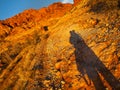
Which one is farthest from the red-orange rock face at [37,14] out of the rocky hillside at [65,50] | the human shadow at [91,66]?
the human shadow at [91,66]

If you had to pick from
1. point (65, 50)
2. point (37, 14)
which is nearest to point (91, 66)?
point (65, 50)

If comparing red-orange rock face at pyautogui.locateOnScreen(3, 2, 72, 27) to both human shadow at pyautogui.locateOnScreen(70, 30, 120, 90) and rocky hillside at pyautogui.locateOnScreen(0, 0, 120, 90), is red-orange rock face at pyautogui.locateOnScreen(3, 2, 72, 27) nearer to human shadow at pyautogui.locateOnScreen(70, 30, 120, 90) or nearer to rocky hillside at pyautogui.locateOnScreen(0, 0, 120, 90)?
rocky hillside at pyautogui.locateOnScreen(0, 0, 120, 90)

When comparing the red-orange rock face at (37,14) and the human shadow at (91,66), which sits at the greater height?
the red-orange rock face at (37,14)

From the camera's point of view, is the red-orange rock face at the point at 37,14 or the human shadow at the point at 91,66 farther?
the red-orange rock face at the point at 37,14

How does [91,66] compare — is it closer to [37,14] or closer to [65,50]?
[65,50]

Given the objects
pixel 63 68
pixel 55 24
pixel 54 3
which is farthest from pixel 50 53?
pixel 54 3

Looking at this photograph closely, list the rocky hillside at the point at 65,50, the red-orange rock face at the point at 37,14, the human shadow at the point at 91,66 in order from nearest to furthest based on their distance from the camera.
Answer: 1. the human shadow at the point at 91,66
2. the rocky hillside at the point at 65,50
3. the red-orange rock face at the point at 37,14

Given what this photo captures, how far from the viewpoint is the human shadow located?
9.62m

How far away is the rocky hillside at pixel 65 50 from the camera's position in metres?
10.7

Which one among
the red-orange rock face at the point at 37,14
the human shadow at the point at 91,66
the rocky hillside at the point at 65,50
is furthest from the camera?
the red-orange rock face at the point at 37,14

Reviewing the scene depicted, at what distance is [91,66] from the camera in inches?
441

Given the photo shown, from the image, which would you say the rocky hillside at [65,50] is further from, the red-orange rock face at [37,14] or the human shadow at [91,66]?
the red-orange rock face at [37,14]

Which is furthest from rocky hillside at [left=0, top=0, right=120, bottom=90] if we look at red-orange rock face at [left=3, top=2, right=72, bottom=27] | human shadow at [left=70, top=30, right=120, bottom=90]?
red-orange rock face at [left=3, top=2, right=72, bottom=27]

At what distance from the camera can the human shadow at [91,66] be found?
9.62 m
